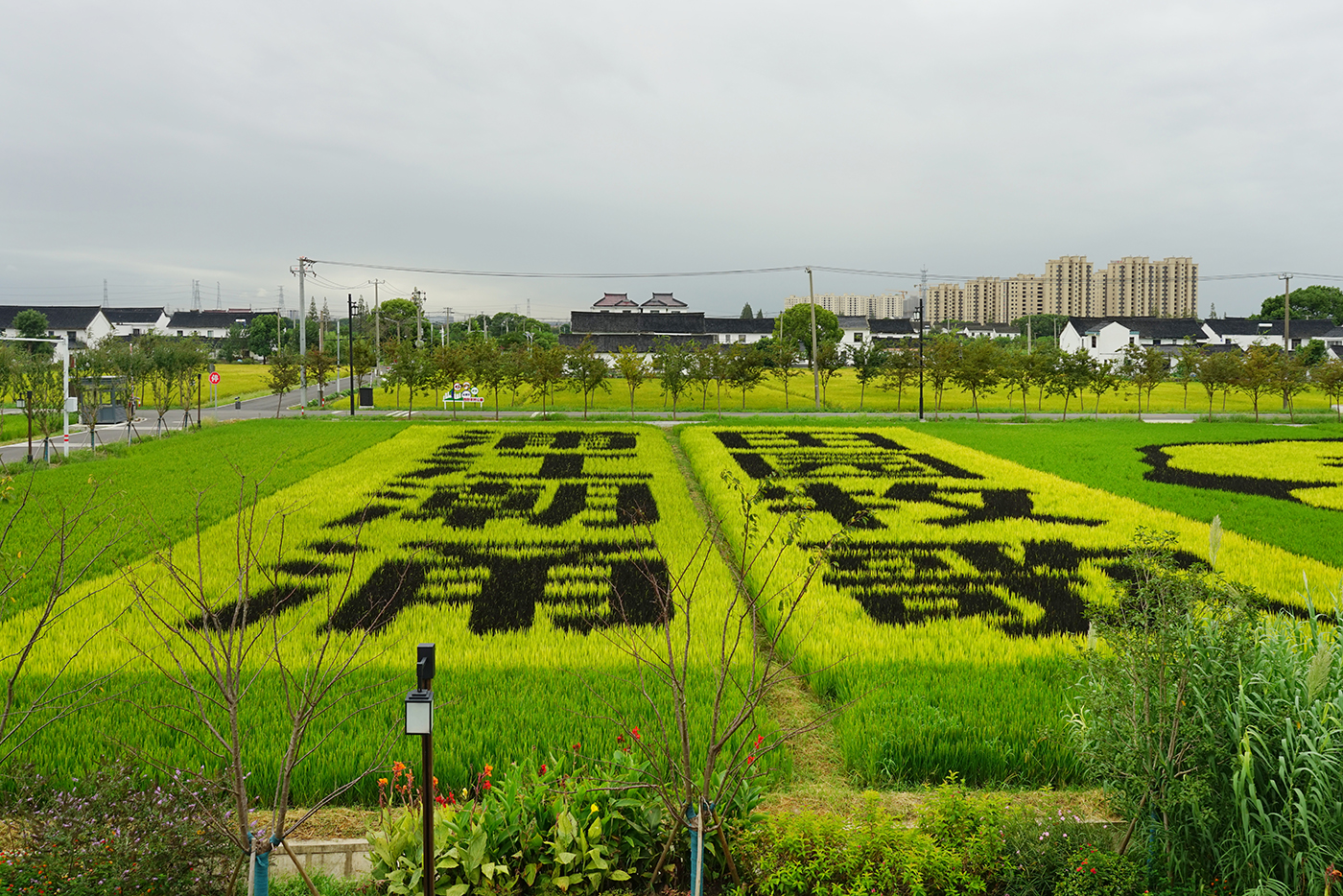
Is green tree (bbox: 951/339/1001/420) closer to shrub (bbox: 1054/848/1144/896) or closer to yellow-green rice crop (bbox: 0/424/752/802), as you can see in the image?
yellow-green rice crop (bbox: 0/424/752/802)

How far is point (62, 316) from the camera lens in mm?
104250

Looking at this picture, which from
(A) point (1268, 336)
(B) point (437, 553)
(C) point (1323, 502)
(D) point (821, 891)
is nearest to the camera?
(D) point (821, 891)

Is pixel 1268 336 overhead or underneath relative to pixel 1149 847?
overhead

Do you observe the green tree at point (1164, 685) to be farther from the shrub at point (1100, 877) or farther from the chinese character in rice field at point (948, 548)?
the chinese character in rice field at point (948, 548)

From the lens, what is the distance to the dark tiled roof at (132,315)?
117188mm

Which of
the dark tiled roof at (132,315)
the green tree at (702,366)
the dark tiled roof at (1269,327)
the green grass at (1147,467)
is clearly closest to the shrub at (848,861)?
the green grass at (1147,467)

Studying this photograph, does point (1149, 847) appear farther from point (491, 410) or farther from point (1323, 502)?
point (491, 410)

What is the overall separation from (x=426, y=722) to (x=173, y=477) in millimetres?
18369

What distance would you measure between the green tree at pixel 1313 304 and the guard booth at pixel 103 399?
420 feet

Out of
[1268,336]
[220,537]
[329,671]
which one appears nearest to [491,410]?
[220,537]

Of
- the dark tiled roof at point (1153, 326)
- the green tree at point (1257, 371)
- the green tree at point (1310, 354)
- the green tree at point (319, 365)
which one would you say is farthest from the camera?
the dark tiled roof at point (1153, 326)

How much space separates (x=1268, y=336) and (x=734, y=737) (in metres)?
116

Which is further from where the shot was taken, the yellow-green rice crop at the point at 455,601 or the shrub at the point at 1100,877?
the yellow-green rice crop at the point at 455,601

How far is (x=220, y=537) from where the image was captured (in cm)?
1305
